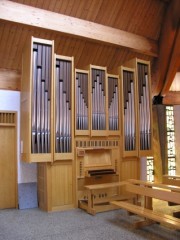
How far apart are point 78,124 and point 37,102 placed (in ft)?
3.43

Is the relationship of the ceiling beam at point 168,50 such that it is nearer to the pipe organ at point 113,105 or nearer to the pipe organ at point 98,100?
the pipe organ at point 113,105

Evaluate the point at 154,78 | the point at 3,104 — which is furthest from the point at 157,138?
the point at 3,104

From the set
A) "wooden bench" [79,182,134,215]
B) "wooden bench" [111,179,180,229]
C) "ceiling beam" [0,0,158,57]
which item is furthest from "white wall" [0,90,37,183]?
"wooden bench" [111,179,180,229]

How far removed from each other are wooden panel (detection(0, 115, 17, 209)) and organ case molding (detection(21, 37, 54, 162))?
59 cm

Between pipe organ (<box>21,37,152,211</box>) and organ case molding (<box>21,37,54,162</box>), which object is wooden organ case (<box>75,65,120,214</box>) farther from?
organ case molding (<box>21,37,54,162</box>)

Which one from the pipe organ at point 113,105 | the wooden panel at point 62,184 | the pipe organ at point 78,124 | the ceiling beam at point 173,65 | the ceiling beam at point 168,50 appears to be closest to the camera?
the pipe organ at point 78,124

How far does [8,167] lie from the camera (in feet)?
20.1

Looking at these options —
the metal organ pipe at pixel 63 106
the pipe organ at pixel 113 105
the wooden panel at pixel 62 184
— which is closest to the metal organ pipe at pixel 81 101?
the metal organ pipe at pixel 63 106

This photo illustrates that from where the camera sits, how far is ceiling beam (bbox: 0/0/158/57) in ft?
17.7

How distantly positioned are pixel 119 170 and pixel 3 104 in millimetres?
2987

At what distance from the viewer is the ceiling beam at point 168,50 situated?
6.90 m

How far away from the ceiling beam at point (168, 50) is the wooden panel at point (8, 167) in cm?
427

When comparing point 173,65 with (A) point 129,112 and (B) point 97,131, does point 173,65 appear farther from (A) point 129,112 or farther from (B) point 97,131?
(B) point 97,131

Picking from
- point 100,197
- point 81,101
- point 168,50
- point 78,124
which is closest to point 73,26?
point 81,101
